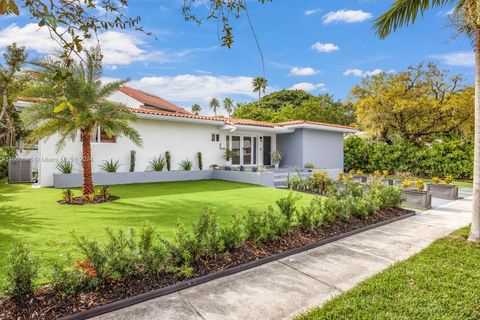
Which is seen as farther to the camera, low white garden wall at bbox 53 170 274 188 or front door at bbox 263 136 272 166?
front door at bbox 263 136 272 166

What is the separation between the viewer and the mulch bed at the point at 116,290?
333 centimetres

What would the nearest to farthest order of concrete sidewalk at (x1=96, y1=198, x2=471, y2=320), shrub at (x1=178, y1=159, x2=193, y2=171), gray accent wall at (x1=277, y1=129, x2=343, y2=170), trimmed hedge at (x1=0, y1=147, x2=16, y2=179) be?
concrete sidewalk at (x1=96, y1=198, x2=471, y2=320), trimmed hedge at (x1=0, y1=147, x2=16, y2=179), shrub at (x1=178, y1=159, x2=193, y2=171), gray accent wall at (x1=277, y1=129, x2=343, y2=170)

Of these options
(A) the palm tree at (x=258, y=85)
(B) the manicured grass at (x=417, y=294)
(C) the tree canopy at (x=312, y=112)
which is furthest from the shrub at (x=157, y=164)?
(A) the palm tree at (x=258, y=85)

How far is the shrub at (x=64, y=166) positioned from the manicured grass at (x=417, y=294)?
46.0ft

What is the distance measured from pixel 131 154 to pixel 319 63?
15.6 metres

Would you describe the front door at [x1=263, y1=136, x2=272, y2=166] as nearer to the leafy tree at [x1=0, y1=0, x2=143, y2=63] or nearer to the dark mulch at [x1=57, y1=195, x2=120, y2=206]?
the dark mulch at [x1=57, y1=195, x2=120, y2=206]

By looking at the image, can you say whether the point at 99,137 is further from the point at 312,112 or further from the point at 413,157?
the point at 312,112

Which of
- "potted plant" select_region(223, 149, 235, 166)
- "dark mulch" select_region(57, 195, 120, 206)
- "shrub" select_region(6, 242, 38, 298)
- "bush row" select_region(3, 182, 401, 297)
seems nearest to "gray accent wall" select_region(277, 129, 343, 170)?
A: "potted plant" select_region(223, 149, 235, 166)

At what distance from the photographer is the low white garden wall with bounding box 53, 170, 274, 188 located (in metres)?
13.7

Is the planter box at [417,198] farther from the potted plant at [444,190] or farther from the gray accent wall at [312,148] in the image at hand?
the gray accent wall at [312,148]

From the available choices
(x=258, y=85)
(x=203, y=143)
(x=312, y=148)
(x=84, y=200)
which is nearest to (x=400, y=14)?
(x=84, y=200)

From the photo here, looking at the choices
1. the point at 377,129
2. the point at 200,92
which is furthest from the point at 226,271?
the point at 377,129

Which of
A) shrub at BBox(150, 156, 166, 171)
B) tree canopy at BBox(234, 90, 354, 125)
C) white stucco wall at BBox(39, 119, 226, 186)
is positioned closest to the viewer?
white stucco wall at BBox(39, 119, 226, 186)

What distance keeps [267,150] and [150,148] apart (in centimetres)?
959
